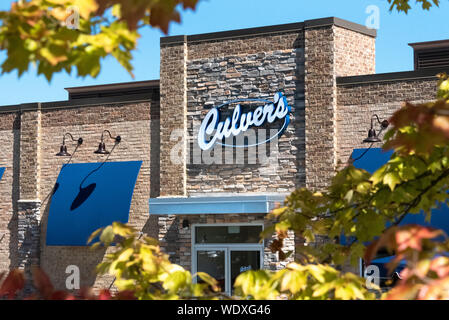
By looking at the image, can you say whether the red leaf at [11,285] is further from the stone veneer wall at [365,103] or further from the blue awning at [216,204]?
the stone veneer wall at [365,103]

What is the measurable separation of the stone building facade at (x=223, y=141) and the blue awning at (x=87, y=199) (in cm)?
41

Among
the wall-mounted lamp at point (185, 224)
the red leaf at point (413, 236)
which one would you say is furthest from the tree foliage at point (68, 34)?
the wall-mounted lamp at point (185, 224)

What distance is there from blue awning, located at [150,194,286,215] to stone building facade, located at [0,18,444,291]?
32 mm

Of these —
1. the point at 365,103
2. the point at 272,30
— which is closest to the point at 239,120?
the point at 272,30

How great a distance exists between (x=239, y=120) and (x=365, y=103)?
3.46 m

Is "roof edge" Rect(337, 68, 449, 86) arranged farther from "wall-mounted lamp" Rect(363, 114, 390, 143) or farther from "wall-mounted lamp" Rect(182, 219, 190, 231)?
"wall-mounted lamp" Rect(182, 219, 190, 231)

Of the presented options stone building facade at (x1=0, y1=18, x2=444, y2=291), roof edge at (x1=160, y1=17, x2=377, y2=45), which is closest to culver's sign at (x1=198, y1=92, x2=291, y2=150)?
stone building facade at (x1=0, y1=18, x2=444, y2=291)

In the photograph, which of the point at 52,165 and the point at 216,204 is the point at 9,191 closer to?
the point at 52,165

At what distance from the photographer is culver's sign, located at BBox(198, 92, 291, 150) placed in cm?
1797

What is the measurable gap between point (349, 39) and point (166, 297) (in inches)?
597

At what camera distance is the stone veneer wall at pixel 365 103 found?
55.4 feet

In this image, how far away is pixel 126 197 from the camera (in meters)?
19.2

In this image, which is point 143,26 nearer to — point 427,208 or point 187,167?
point 427,208

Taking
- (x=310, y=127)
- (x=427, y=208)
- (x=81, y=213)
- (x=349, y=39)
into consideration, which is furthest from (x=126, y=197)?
(x=427, y=208)
